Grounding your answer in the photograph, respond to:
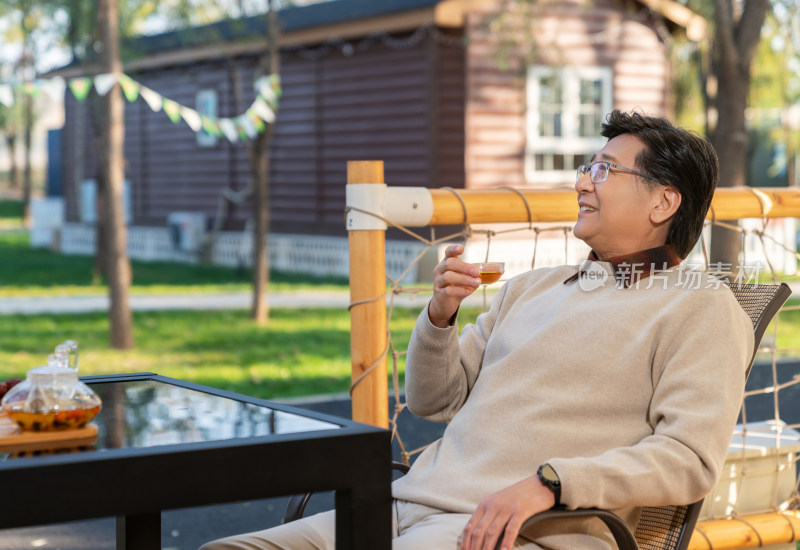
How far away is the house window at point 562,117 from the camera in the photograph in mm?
14891

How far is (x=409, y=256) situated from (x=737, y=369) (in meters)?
11.8

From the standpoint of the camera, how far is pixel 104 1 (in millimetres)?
9055

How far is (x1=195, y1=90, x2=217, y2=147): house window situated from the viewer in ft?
60.5

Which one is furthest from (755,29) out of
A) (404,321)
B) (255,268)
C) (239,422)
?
(239,422)

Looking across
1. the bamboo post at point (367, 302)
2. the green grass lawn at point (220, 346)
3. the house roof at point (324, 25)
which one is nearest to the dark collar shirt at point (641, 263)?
the bamboo post at point (367, 302)

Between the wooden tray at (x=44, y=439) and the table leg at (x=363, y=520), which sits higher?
the wooden tray at (x=44, y=439)

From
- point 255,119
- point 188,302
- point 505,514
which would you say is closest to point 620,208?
point 505,514

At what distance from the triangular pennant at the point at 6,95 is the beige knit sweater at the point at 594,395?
6.30m

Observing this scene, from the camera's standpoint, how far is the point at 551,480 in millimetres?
2221

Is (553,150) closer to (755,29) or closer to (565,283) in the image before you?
(755,29)

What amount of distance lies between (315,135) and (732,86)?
7950mm

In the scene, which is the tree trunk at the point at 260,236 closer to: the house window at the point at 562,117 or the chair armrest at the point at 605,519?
the house window at the point at 562,117

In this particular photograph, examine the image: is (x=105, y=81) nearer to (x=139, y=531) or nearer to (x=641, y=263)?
(x=139, y=531)

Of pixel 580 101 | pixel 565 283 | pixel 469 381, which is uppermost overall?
pixel 580 101
